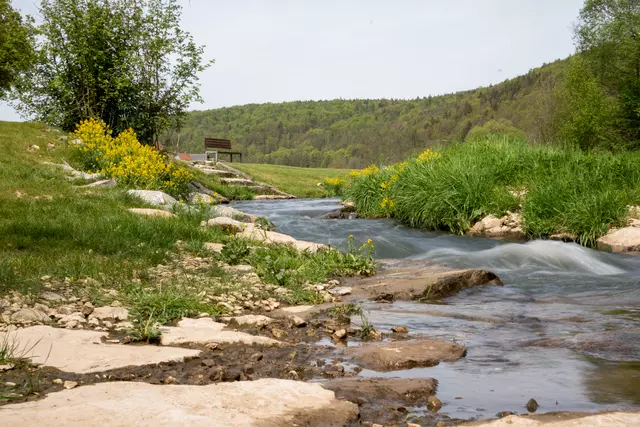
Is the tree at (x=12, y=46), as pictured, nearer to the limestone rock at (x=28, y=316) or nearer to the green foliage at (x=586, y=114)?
the limestone rock at (x=28, y=316)

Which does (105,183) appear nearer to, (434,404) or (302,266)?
(302,266)

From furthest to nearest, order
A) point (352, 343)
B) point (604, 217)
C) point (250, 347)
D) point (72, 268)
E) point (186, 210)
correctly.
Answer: point (604, 217), point (186, 210), point (72, 268), point (352, 343), point (250, 347)

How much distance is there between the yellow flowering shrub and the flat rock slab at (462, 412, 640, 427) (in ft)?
37.9

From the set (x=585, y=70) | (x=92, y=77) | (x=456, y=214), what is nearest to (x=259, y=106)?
(x=585, y=70)

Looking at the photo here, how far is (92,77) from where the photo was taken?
18.7 m

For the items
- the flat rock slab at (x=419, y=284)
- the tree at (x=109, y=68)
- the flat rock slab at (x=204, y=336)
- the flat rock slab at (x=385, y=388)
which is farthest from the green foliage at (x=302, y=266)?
the tree at (x=109, y=68)

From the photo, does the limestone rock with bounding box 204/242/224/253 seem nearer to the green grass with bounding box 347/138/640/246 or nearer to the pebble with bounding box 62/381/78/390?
the pebble with bounding box 62/381/78/390

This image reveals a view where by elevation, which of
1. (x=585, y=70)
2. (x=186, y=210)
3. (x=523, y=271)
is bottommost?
(x=523, y=271)

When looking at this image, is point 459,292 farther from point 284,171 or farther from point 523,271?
point 284,171

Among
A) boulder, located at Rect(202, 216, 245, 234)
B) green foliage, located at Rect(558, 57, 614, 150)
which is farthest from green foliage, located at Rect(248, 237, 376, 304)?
green foliage, located at Rect(558, 57, 614, 150)

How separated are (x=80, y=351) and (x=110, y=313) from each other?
101 cm

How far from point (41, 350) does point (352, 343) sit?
1875mm

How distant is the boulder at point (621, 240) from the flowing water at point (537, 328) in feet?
2.21

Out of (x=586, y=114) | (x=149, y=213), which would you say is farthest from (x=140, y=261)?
(x=586, y=114)
